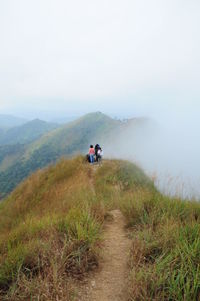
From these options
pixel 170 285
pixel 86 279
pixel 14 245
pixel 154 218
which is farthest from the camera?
pixel 154 218

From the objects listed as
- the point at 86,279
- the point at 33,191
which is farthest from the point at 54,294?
the point at 33,191

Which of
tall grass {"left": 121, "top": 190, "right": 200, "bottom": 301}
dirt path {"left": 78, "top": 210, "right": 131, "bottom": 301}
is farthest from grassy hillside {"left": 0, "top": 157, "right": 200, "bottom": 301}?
dirt path {"left": 78, "top": 210, "right": 131, "bottom": 301}

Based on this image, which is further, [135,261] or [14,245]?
[14,245]

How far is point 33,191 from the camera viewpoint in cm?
1002

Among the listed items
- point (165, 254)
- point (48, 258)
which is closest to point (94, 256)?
point (48, 258)

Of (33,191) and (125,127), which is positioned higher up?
(125,127)

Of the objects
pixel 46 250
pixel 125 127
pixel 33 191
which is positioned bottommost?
pixel 33 191

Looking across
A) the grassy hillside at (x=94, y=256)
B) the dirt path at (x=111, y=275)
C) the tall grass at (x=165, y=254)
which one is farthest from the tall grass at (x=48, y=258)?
the tall grass at (x=165, y=254)

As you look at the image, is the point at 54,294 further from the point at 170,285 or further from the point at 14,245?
the point at 14,245

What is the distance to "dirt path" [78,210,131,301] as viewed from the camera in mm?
2105

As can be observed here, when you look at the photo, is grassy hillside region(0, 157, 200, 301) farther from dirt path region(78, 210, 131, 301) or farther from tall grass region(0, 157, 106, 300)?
dirt path region(78, 210, 131, 301)

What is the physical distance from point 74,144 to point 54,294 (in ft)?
597

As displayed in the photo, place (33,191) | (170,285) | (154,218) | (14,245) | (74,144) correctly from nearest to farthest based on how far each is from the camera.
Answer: (170,285)
(14,245)
(154,218)
(33,191)
(74,144)

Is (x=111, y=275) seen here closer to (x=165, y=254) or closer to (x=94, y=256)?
(x=94, y=256)
